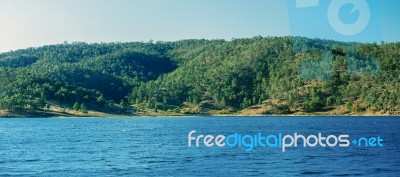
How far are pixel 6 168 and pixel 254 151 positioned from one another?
45.2 meters

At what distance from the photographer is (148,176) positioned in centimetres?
6800

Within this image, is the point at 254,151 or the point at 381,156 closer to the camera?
the point at 381,156

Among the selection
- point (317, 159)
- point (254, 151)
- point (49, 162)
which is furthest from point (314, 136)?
point (49, 162)

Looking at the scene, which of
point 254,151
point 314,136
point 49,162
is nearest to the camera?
point 49,162

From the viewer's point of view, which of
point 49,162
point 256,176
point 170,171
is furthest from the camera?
point 49,162

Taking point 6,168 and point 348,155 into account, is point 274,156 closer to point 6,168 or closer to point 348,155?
point 348,155

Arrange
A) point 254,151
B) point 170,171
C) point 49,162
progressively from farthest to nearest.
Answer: point 254,151, point 49,162, point 170,171

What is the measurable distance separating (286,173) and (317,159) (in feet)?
59.3

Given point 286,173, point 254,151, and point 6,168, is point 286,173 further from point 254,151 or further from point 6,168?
point 6,168

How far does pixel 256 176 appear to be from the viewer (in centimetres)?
6750

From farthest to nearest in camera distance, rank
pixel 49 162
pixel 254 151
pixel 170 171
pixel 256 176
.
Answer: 1. pixel 254 151
2. pixel 49 162
3. pixel 170 171
4. pixel 256 176

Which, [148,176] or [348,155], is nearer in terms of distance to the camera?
[148,176]

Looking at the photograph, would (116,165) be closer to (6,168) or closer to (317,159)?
(6,168)

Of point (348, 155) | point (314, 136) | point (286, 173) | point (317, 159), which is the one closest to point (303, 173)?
point (286, 173)
